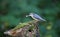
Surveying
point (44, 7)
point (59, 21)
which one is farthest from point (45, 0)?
point (59, 21)

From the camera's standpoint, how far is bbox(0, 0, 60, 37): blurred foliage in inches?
90.8

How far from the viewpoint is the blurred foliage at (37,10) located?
231cm

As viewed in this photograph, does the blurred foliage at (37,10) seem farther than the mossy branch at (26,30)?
Yes

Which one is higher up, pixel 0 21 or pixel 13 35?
pixel 13 35

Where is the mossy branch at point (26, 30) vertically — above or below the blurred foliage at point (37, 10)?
above

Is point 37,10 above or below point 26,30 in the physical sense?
below

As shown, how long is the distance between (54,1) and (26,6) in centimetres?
57

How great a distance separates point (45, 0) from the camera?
2.62 metres

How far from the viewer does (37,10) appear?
2.27m

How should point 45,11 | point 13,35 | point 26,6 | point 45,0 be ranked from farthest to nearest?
1. point 45,0
2. point 45,11
3. point 26,6
4. point 13,35

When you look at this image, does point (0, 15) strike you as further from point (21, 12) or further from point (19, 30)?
point (19, 30)

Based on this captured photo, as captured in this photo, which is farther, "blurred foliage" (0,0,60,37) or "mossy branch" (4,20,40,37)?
"blurred foliage" (0,0,60,37)

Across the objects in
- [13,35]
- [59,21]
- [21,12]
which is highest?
[13,35]

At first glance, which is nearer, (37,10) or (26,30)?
(26,30)
